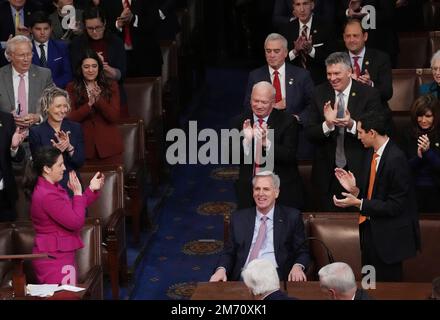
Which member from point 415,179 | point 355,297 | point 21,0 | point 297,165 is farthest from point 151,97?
point 355,297

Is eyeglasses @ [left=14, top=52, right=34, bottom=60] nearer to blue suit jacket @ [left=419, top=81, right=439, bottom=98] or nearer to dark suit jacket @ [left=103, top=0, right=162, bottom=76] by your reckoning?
dark suit jacket @ [left=103, top=0, right=162, bottom=76]

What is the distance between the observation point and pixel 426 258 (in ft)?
20.4

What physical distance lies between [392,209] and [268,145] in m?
1.10

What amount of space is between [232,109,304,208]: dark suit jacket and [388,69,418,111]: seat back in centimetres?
173

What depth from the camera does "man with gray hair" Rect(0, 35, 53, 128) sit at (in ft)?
23.2

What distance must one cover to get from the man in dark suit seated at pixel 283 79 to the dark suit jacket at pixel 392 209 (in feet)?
4.40

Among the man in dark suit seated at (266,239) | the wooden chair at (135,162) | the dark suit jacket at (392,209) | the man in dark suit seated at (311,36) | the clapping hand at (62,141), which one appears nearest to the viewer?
the dark suit jacket at (392,209)

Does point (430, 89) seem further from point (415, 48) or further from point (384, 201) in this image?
point (415, 48)

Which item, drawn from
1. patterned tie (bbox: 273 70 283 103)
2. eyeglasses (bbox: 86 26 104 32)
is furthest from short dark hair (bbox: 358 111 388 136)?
eyeglasses (bbox: 86 26 104 32)

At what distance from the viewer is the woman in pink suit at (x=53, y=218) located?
5.83 metres

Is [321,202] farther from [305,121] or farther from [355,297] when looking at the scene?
[355,297]

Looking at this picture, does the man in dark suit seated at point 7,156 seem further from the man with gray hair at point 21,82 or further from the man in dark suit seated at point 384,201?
the man in dark suit seated at point 384,201

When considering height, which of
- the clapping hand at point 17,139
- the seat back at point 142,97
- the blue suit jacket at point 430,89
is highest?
the blue suit jacket at point 430,89

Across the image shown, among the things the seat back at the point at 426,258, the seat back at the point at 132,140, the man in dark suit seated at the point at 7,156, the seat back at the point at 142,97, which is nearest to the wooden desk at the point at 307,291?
the seat back at the point at 426,258
